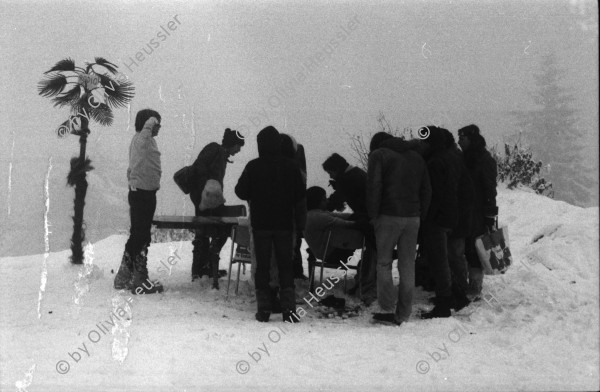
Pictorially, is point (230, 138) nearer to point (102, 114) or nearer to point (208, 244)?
point (208, 244)

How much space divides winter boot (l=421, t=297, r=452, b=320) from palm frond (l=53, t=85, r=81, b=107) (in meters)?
5.15

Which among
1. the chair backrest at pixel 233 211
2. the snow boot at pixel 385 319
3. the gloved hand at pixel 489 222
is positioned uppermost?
the gloved hand at pixel 489 222

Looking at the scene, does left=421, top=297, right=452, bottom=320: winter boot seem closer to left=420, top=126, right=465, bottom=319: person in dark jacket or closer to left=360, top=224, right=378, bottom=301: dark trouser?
left=420, top=126, right=465, bottom=319: person in dark jacket

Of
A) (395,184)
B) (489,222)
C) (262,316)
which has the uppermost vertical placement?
(395,184)

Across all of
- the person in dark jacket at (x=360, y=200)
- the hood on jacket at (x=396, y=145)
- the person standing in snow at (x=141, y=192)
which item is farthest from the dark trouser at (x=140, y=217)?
the hood on jacket at (x=396, y=145)

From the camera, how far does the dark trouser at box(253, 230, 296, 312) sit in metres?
5.99

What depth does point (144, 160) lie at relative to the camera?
6.95 m

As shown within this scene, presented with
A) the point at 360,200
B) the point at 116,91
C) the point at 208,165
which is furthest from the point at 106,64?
the point at 360,200

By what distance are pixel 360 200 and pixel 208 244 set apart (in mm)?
2097

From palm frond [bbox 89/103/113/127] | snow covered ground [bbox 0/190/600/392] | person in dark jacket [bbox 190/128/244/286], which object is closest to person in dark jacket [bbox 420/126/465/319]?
snow covered ground [bbox 0/190/600/392]

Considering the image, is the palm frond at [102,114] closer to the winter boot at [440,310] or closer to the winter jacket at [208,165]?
the winter jacket at [208,165]

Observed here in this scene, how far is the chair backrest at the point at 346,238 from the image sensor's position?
6.69 m

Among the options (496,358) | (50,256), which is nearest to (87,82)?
(50,256)

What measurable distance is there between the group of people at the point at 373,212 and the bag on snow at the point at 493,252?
15 centimetres
